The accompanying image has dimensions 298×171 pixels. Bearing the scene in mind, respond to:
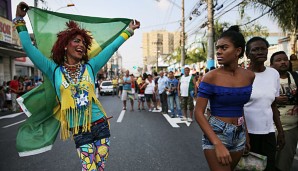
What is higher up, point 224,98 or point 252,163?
point 224,98

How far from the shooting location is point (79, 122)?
276 cm

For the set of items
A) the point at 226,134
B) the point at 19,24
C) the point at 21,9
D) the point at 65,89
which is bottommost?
the point at 226,134

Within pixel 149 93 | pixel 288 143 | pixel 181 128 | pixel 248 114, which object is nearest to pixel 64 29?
pixel 248 114

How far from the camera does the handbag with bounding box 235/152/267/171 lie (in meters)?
2.58

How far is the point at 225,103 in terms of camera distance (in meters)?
2.36

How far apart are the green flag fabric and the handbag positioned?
1.79m

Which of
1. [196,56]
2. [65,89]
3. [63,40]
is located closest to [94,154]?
[65,89]

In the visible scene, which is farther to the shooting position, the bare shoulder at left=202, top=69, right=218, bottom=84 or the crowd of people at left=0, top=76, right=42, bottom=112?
the crowd of people at left=0, top=76, right=42, bottom=112

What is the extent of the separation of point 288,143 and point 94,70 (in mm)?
2439

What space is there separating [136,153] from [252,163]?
3.54m

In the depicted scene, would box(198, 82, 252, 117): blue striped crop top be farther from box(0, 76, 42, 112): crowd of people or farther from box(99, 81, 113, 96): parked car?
box(99, 81, 113, 96): parked car

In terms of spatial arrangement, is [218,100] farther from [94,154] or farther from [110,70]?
[110,70]

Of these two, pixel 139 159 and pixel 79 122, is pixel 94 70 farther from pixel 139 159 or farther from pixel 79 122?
pixel 139 159

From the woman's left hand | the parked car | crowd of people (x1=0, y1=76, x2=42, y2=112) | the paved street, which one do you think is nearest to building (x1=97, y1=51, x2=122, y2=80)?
the parked car
